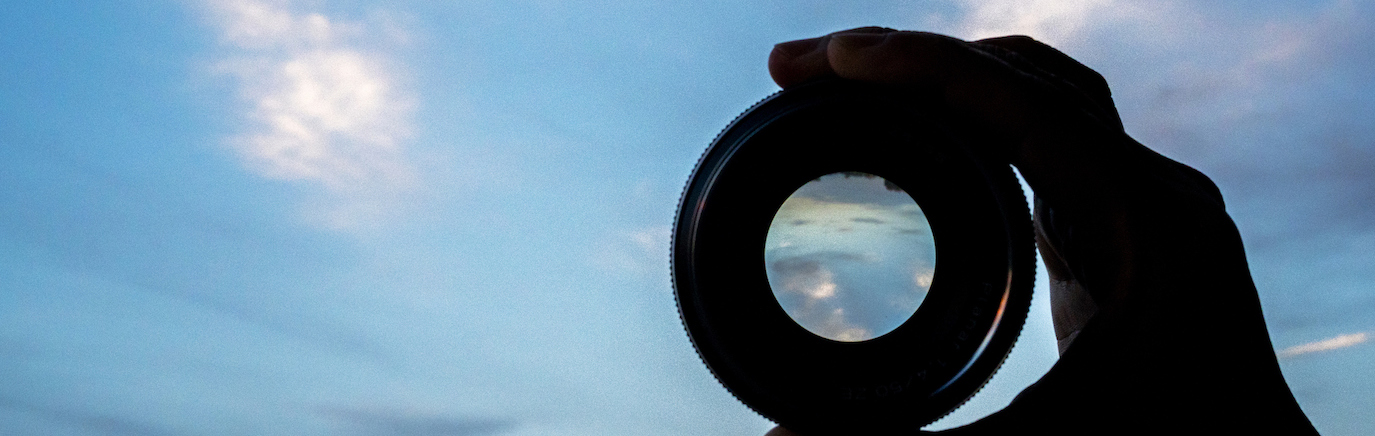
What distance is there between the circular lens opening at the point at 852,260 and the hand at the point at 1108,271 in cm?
21

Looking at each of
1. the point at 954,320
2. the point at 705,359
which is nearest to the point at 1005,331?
the point at 954,320

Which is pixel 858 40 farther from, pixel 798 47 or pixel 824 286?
pixel 824 286

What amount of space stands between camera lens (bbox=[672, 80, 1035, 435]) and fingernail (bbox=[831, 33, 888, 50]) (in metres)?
0.07

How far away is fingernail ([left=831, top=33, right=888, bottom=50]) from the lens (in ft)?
5.26

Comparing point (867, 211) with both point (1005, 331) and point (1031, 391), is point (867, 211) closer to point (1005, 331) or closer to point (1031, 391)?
point (1005, 331)

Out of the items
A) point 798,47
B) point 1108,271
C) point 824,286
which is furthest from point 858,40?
point 1108,271

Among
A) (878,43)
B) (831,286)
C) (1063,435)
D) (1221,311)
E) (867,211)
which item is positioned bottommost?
(1063,435)

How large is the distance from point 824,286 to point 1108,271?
51 centimetres

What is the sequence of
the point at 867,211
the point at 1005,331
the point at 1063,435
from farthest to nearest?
the point at 867,211 < the point at 1005,331 < the point at 1063,435

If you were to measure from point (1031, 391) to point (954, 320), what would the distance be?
0.19 metres

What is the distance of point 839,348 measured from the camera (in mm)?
1628

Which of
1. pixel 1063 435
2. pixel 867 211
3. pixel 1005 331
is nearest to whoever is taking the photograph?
pixel 1063 435

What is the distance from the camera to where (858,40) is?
1614 mm

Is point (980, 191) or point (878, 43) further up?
point (878, 43)
